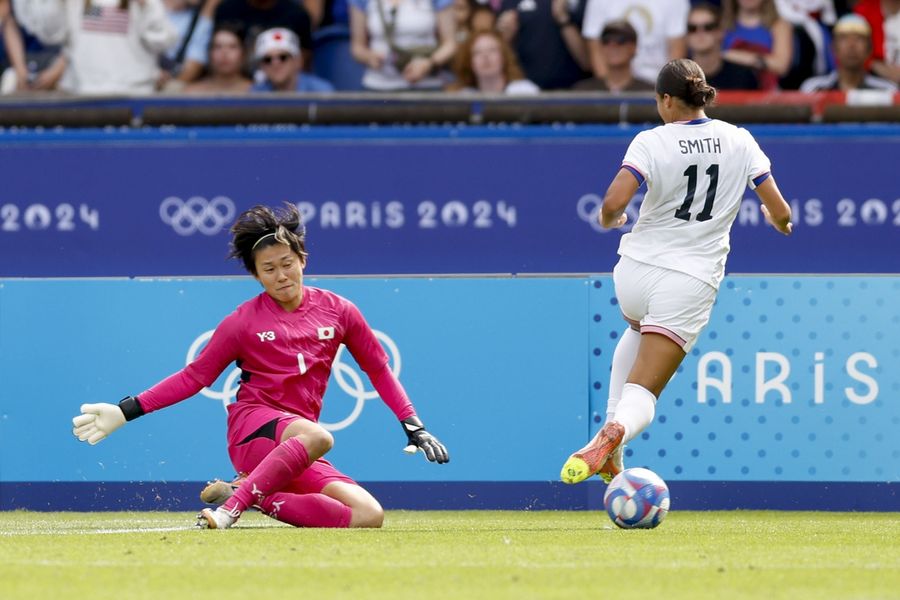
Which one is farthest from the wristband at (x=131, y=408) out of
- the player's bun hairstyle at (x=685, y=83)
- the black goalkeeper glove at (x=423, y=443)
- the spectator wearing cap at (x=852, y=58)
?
the spectator wearing cap at (x=852, y=58)

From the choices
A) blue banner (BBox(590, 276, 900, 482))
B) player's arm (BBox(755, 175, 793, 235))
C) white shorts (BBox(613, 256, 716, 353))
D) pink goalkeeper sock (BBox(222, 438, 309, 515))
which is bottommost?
blue banner (BBox(590, 276, 900, 482))

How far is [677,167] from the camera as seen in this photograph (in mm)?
7082

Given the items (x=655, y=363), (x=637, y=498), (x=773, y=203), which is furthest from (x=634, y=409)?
(x=773, y=203)

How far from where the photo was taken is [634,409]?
7.01m

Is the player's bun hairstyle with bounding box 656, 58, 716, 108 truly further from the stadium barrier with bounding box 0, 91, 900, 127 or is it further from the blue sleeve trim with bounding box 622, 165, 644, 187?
the stadium barrier with bounding box 0, 91, 900, 127

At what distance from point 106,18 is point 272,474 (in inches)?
299

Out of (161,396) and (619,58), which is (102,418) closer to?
(161,396)

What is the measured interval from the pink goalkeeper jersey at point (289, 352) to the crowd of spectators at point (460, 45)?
600cm

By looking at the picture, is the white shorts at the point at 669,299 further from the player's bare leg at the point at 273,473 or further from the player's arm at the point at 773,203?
the player's bare leg at the point at 273,473

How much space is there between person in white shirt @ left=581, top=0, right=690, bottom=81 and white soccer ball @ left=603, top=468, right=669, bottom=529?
683 cm

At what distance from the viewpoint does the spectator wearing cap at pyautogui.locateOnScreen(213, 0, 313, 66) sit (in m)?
13.6

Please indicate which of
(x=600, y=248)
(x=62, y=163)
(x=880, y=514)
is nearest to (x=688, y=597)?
(x=880, y=514)

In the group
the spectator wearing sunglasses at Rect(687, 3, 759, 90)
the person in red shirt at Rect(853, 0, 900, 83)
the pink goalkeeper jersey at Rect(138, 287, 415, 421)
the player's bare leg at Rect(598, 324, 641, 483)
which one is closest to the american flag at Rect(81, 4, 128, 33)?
the spectator wearing sunglasses at Rect(687, 3, 759, 90)

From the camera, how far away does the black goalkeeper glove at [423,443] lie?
7027mm
